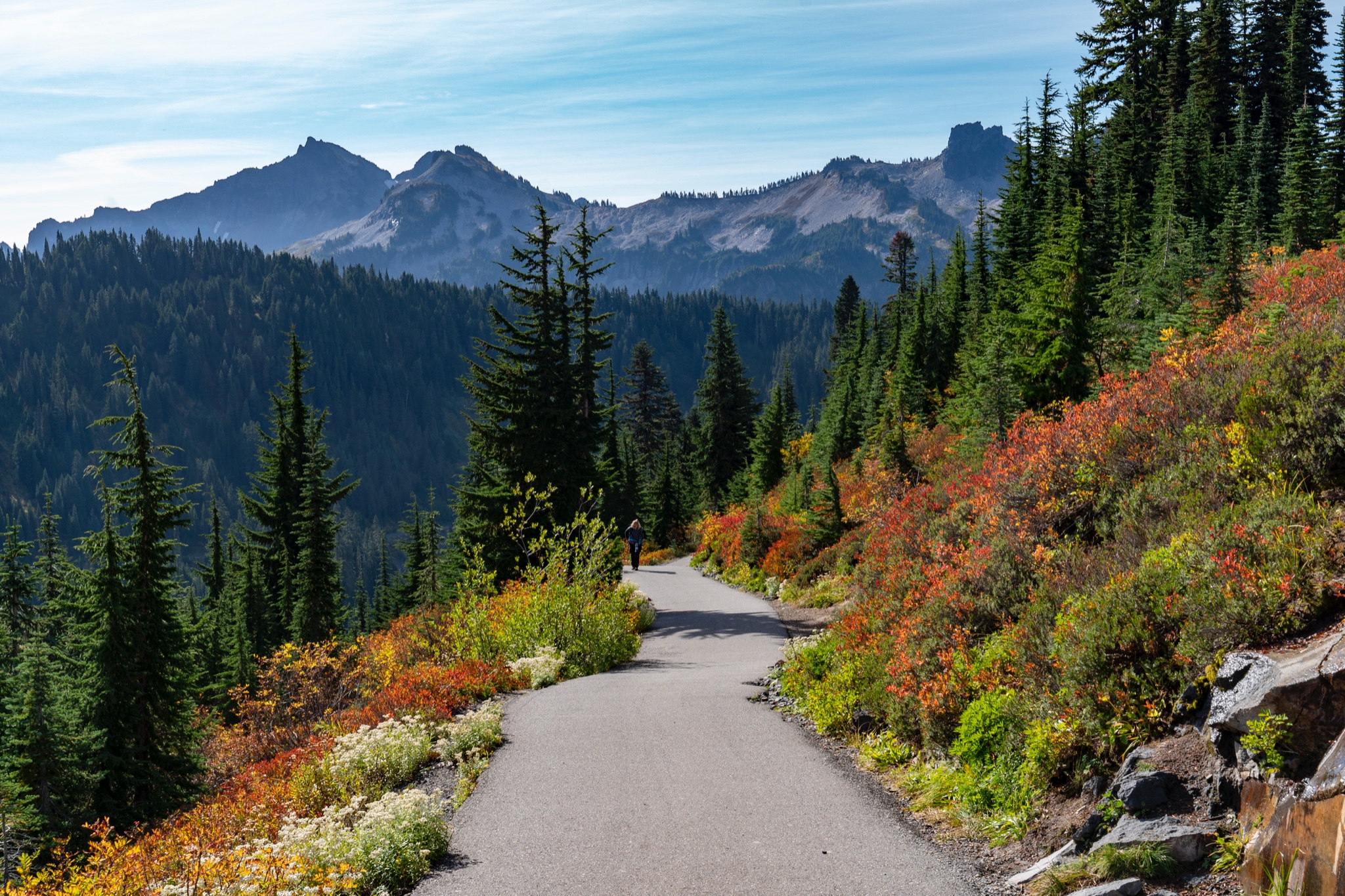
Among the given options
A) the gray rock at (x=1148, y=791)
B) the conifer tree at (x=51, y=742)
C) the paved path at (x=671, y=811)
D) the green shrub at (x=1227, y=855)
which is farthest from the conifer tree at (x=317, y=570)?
the green shrub at (x=1227, y=855)

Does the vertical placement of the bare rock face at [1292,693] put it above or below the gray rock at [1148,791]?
above

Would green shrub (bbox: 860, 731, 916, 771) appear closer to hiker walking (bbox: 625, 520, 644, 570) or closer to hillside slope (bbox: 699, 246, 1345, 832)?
hillside slope (bbox: 699, 246, 1345, 832)

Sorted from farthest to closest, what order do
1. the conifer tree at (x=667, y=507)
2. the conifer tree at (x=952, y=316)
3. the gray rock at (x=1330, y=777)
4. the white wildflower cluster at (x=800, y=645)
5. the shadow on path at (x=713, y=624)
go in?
1. the conifer tree at (x=667, y=507)
2. the conifer tree at (x=952, y=316)
3. the shadow on path at (x=713, y=624)
4. the white wildflower cluster at (x=800, y=645)
5. the gray rock at (x=1330, y=777)

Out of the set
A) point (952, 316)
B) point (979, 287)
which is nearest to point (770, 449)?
point (952, 316)

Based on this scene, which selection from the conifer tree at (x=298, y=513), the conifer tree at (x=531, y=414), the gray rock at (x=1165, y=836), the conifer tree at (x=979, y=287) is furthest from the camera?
the conifer tree at (x=979, y=287)

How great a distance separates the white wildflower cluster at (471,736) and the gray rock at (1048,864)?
565 centimetres

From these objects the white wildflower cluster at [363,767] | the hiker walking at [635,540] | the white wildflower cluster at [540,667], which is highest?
A: the white wildflower cluster at [363,767]

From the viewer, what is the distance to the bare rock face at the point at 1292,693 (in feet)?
15.1

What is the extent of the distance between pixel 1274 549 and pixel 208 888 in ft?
26.4

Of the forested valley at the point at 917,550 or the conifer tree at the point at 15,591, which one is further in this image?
the conifer tree at the point at 15,591

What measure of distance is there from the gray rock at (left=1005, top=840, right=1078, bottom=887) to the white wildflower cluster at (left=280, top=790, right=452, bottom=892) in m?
4.41

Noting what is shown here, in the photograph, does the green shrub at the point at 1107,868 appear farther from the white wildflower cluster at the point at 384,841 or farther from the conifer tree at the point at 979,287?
the conifer tree at the point at 979,287

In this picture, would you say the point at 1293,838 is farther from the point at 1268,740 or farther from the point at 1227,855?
the point at 1268,740

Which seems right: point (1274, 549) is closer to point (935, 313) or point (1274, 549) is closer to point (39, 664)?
point (39, 664)
